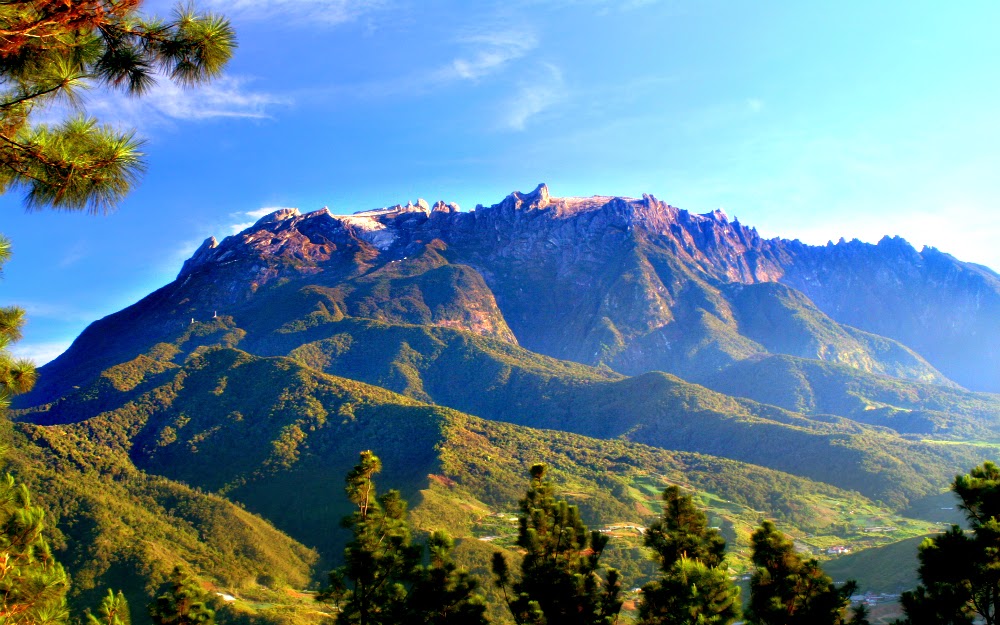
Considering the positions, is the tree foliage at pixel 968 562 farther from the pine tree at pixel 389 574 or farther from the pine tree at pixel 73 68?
the pine tree at pixel 73 68

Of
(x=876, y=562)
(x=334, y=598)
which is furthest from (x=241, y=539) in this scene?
(x=876, y=562)

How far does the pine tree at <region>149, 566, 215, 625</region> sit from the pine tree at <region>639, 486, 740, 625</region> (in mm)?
20065

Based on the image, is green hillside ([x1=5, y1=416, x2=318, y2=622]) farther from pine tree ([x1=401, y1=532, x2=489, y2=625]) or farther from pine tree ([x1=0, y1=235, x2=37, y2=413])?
pine tree ([x1=0, y1=235, x2=37, y2=413])

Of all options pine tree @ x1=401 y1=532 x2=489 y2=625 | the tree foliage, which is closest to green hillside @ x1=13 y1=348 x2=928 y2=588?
pine tree @ x1=401 y1=532 x2=489 y2=625

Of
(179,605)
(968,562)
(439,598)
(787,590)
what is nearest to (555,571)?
(439,598)

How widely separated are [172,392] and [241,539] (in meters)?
87.1

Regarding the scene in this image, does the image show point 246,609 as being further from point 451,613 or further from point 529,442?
point 529,442

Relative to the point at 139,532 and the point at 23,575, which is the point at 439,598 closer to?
the point at 23,575

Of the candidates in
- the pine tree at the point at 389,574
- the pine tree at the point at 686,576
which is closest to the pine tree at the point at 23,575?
the pine tree at the point at 389,574

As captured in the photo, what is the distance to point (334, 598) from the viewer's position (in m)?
26.6

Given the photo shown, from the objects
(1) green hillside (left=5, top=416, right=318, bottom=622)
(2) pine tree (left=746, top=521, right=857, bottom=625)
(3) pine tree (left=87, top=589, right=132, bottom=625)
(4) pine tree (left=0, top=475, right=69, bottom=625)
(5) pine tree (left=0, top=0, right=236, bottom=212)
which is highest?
(5) pine tree (left=0, top=0, right=236, bottom=212)

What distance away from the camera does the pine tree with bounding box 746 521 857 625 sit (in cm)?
2284

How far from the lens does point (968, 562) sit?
1761cm

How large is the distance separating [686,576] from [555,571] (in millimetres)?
7501
